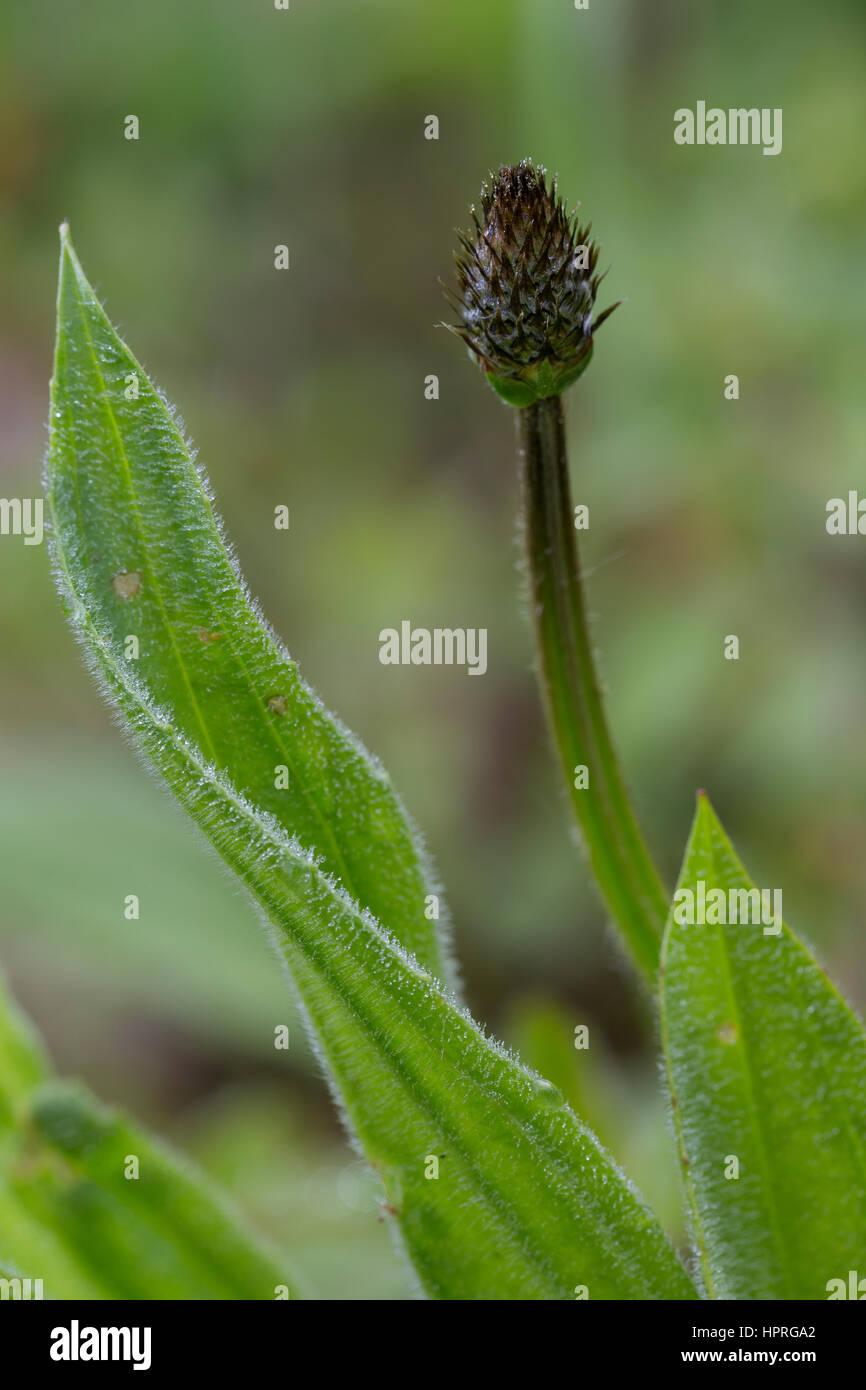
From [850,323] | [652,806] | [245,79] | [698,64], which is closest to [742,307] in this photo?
[850,323]

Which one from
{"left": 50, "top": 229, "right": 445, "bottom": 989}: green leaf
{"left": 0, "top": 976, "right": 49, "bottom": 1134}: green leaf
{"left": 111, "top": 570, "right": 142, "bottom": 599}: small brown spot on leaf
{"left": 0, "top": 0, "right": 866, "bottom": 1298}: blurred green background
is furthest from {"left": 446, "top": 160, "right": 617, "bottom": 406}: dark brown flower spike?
{"left": 0, "top": 0, "right": 866, "bottom": 1298}: blurred green background

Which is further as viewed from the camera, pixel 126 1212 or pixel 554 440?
pixel 126 1212

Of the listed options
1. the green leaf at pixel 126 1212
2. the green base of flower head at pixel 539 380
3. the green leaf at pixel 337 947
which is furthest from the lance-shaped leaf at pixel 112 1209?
the green base of flower head at pixel 539 380

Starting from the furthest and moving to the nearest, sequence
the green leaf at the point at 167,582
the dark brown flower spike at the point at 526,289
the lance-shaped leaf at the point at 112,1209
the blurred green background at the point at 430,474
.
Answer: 1. the blurred green background at the point at 430,474
2. the lance-shaped leaf at the point at 112,1209
3. the green leaf at the point at 167,582
4. the dark brown flower spike at the point at 526,289

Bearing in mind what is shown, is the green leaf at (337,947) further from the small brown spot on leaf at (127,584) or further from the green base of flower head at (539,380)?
the green base of flower head at (539,380)

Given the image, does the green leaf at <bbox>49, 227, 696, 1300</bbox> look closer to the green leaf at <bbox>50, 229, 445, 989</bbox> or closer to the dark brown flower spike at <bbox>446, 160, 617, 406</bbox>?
the green leaf at <bbox>50, 229, 445, 989</bbox>

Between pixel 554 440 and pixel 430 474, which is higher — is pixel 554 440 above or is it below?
below

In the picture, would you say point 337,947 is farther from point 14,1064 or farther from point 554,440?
point 14,1064

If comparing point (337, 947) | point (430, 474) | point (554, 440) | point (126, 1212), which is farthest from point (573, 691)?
point (430, 474)
